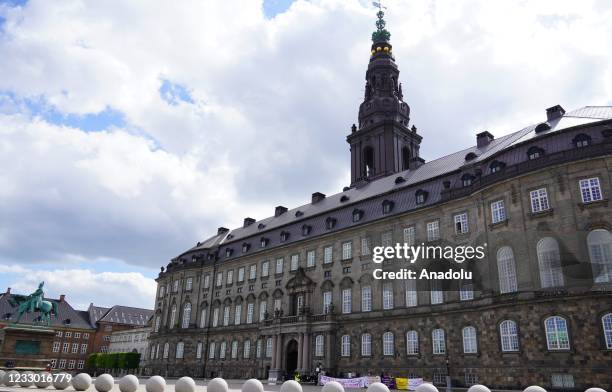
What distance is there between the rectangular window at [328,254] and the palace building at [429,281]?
0.16 meters

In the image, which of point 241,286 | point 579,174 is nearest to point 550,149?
point 579,174

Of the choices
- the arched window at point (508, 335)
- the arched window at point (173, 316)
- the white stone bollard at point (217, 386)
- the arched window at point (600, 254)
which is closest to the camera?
the white stone bollard at point (217, 386)

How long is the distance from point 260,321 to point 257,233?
12.4 metres

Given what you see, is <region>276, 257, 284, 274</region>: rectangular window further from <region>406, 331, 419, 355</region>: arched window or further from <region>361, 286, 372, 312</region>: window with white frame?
<region>406, 331, 419, 355</region>: arched window

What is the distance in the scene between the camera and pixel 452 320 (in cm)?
3634

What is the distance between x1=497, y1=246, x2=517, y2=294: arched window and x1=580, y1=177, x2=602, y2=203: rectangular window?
236 inches

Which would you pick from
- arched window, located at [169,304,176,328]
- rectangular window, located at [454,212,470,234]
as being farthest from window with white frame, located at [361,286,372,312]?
arched window, located at [169,304,176,328]

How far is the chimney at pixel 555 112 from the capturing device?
40112 millimetres

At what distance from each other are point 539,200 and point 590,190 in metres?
3.15

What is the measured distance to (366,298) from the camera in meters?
43.6

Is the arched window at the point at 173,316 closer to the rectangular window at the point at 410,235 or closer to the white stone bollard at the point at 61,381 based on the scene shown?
the rectangular window at the point at 410,235

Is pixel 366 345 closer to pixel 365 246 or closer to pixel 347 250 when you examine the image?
pixel 365 246

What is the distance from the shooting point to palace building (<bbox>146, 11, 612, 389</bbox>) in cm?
3005

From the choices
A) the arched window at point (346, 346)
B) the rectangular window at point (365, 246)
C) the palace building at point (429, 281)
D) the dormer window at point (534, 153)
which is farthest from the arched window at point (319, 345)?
the dormer window at point (534, 153)
